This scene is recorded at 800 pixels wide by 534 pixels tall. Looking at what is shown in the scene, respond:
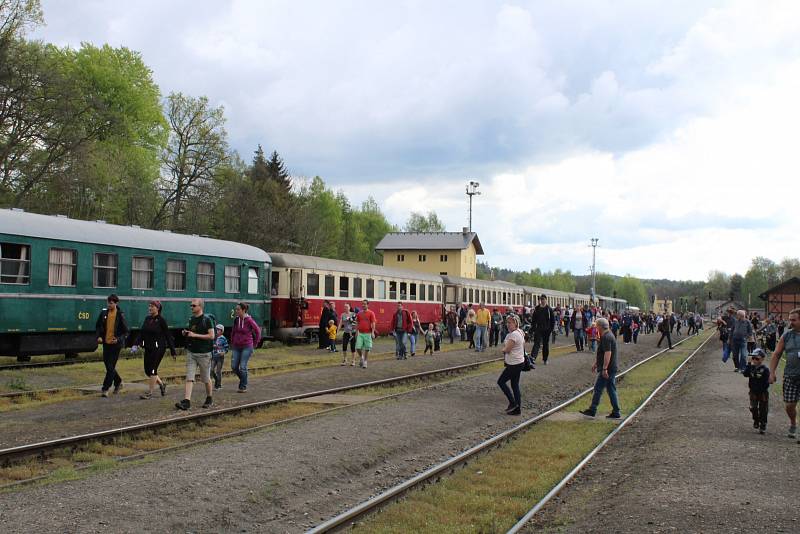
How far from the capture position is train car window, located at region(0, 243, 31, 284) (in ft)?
52.4

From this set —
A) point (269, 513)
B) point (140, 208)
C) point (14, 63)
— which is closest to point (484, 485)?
point (269, 513)

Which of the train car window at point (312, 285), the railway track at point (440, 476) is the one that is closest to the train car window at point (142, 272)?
the train car window at point (312, 285)

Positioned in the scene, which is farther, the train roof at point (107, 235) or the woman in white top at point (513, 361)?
the train roof at point (107, 235)

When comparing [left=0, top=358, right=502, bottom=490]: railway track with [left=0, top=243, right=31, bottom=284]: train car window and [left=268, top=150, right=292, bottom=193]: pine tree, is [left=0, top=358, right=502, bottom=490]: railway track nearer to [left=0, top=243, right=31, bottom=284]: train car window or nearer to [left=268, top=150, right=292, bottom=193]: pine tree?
[left=0, top=243, right=31, bottom=284]: train car window

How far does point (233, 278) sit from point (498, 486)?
53.8ft

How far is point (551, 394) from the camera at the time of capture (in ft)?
59.0

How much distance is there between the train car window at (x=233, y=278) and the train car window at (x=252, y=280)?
48cm

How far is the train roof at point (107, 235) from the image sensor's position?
16469mm

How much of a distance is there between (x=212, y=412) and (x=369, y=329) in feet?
27.4

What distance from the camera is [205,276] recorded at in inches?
880

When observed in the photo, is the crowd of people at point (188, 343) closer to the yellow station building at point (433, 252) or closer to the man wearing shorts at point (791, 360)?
the man wearing shorts at point (791, 360)

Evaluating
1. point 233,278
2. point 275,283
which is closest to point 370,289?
point 275,283

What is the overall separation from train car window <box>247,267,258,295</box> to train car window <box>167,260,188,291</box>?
3202 mm

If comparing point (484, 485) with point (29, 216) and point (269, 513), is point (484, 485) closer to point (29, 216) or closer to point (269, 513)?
point (269, 513)
